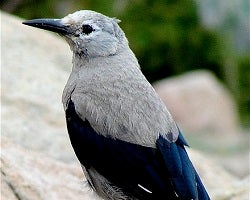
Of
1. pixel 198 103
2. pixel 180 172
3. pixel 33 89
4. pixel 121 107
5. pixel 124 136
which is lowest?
pixel 198 103

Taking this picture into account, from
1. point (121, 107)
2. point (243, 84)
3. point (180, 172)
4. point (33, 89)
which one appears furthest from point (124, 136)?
point (243, 84)

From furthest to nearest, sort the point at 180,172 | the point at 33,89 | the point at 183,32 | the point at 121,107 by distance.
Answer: the point at 183,32 < the point at 33,89 < the point at 121,107 < the point at 180,172

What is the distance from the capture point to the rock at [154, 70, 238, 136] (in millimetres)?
12445

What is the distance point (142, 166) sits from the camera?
510 cm

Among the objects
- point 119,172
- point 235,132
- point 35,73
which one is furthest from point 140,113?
point 235,132

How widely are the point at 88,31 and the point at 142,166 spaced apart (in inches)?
39.5

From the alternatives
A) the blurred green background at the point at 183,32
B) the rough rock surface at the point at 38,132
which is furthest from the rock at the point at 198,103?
the rough rock surface at the point at 38,132

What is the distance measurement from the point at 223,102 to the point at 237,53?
1.07 metres

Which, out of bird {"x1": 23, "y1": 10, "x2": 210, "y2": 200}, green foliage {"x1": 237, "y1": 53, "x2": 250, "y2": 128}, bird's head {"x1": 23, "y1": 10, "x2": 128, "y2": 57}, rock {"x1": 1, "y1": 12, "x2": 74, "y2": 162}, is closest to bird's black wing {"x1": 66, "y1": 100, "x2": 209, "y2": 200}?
bird {"x1": 23, "y1": 10, "x2": 210, "y2": 200}

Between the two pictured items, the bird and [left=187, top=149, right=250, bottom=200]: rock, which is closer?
the bird

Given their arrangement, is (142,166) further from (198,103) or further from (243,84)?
(243,84)

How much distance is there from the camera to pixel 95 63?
18.6 ft

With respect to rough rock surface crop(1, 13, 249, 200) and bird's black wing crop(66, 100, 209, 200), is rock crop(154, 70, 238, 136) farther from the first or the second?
bird's black wing crop(66, 100, 209, 200)

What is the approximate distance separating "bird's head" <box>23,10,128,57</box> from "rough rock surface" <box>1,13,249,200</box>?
773mm
